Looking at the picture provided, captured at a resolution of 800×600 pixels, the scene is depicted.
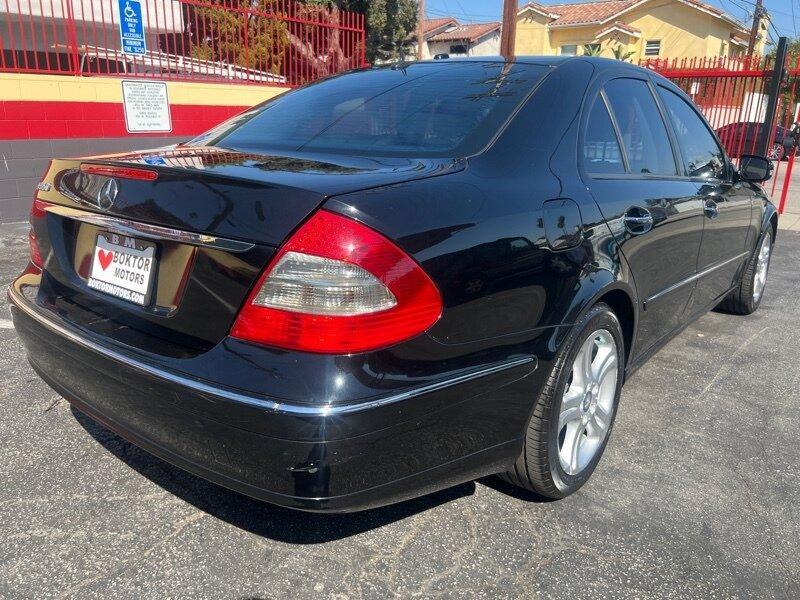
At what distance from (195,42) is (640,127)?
784 centimetres

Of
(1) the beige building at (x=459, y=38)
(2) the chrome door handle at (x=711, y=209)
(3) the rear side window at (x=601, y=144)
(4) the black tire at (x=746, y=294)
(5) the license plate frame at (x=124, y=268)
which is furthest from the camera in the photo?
(1) the beige building at (x=459, y=38)

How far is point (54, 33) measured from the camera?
7.51 metres

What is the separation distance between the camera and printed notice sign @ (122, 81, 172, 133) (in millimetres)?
8539

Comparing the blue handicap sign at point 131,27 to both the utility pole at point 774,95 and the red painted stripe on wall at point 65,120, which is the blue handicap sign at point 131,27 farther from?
the utility pole at point 774,95

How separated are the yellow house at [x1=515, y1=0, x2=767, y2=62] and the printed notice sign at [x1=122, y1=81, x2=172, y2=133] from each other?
90.1 feet

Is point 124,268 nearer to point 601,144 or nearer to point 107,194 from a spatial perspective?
point 107,194

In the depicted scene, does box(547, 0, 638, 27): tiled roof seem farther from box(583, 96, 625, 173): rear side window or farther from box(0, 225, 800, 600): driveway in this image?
box(0, 225, 800, 600): driveway

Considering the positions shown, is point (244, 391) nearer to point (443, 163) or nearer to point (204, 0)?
point (443, 163)

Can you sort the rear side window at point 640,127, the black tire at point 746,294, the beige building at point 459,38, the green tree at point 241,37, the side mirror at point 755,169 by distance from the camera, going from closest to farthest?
the rear side window at point 640,127, the side mirror at point 755,169, the black tire at point 746,294, the green tree at point 241,37, the beige building at point 459,38

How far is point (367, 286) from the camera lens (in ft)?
5.37

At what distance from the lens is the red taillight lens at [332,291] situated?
5.31 feet

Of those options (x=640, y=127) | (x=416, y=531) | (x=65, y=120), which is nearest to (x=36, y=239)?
(x=416, y=531)

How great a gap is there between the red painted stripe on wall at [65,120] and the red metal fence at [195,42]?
40 cm

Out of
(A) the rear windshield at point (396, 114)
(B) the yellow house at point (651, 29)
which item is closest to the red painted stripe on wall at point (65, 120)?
(A) the rear windshield at point (396, 114)
